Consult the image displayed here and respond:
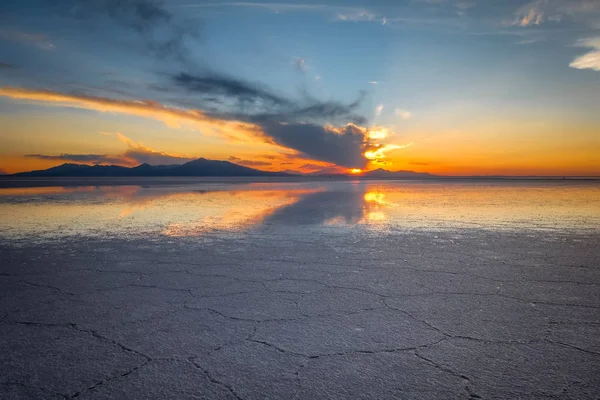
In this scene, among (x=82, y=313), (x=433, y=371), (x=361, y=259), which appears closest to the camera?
(x=433, y=371)

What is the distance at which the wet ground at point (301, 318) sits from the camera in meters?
2.01

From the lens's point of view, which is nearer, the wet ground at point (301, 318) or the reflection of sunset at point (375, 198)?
the wet ground at point (301, 318)

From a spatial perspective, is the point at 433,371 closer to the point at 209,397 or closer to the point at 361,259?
the point at 209,397

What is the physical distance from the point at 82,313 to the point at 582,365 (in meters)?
3.52

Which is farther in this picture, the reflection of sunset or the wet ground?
the reflection of sunset

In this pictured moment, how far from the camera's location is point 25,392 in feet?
6.34

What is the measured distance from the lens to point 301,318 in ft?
9.31

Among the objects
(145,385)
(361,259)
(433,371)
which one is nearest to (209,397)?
(145,385)

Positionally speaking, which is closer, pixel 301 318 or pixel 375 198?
pixel 301 318

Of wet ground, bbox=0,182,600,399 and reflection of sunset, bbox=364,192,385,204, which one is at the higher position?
reflection of sunset, bbox=364,192,385,204

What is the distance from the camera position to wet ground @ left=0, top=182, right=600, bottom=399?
2.01 m

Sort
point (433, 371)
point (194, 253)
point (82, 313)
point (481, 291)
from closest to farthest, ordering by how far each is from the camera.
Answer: point (433, 371) → point (82, 313) → point (481, 291) → point (194, 253)

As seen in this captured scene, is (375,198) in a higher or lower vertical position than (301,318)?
higher

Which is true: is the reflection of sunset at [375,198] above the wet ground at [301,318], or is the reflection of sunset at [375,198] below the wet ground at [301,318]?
above
